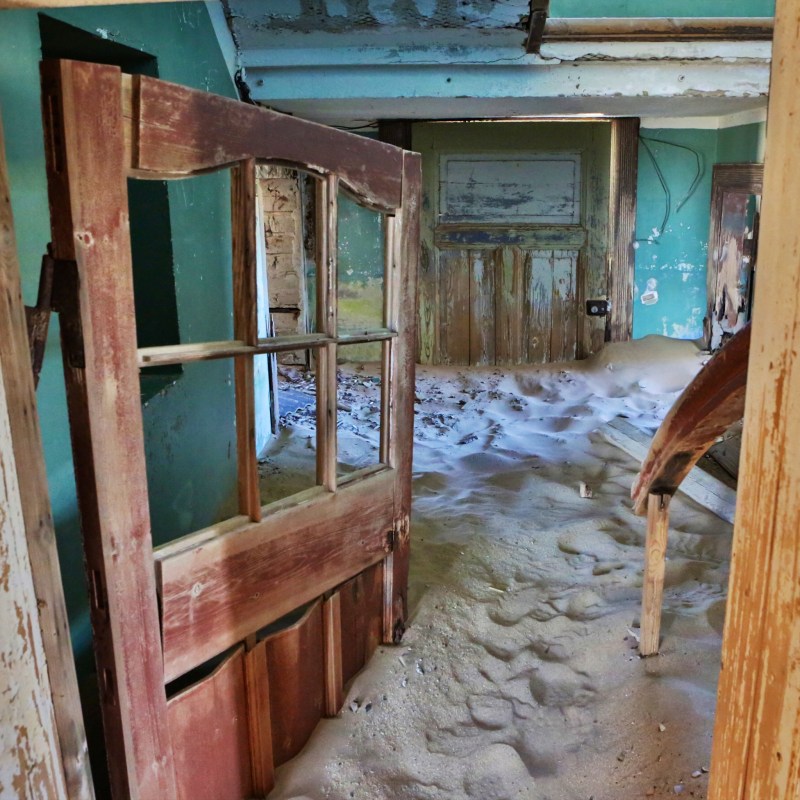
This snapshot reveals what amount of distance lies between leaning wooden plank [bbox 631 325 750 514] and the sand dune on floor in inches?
21.3

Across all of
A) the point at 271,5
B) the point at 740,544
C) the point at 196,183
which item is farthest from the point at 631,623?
the point at 271,5

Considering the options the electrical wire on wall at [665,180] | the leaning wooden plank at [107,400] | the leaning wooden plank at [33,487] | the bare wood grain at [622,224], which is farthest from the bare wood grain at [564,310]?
the leaning wooden plank at [33,487]

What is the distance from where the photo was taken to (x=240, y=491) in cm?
170

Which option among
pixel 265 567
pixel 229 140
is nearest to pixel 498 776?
pixel 265 567

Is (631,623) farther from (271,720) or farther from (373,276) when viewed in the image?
(373,276)

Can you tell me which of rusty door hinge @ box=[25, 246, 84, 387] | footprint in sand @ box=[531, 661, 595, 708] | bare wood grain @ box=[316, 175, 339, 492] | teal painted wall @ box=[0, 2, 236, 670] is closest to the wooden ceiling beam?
teal painted wall @ box=[0, 2, 236, 670]

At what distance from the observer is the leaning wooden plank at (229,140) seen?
4.37 ft

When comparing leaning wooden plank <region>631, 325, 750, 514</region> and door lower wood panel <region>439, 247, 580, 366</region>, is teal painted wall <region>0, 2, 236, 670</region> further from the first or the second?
door lower wood panel <region>439, 247, 580, 366</region>

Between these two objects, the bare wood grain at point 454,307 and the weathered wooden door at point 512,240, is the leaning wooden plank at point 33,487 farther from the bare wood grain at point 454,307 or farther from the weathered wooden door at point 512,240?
the bare wood grain at point 454,307

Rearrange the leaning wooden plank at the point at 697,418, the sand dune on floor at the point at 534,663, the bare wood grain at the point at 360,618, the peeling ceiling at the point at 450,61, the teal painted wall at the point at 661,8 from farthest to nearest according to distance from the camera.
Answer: the teal painted wall at the point at 661,8 < the peeling ceiling at the point at 450,61 < the bare wood grain at the point at 360,618 < the sand dune on floor at the point at 534,663 < the leaning wooden plank at the point at 697,418

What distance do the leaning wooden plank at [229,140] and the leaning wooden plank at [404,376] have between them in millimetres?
162

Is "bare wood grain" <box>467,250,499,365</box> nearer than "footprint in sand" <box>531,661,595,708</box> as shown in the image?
No

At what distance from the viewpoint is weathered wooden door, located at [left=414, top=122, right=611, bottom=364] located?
6.80 m

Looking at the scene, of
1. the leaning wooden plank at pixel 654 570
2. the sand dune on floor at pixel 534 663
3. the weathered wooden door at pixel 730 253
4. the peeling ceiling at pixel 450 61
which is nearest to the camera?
the sand dune on floor at pixel 534 663
